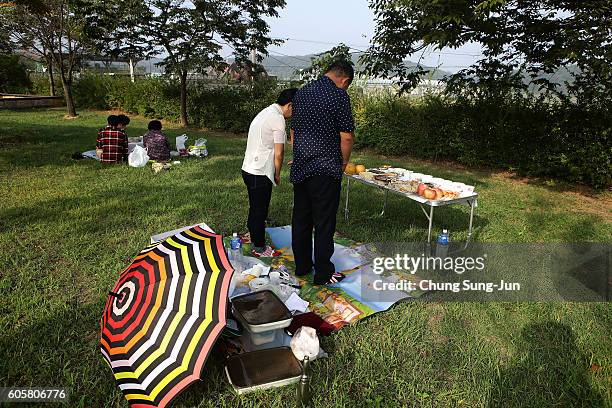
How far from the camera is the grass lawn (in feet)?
8.25

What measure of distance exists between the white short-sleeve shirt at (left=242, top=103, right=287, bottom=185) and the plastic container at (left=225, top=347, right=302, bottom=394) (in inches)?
76.3

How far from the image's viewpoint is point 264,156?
4086 mm

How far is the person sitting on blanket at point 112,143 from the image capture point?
323 inches

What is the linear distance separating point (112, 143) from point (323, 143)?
635cm

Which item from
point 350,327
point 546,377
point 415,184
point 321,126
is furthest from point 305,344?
point 415,184

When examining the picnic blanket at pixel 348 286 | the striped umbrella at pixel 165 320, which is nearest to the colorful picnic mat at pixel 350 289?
the picnic blanket at pixel 348 286

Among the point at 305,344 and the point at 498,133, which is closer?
the point at 305,344

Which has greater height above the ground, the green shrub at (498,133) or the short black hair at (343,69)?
the short black hair at (343,69)

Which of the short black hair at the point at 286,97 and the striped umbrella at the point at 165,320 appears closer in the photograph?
the striped umbrella at the point at 165,320

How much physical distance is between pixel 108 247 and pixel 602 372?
4.42m

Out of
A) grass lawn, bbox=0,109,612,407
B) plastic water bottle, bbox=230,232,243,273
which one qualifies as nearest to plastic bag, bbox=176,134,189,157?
grass lawn, bbox=0,109,612,407

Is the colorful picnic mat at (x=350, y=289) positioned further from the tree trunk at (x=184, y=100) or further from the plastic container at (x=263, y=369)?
the tree trunk at (x=184, y=100)

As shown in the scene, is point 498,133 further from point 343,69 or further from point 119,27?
point 119,27

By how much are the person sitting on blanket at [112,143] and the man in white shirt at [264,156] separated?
5177 mm
